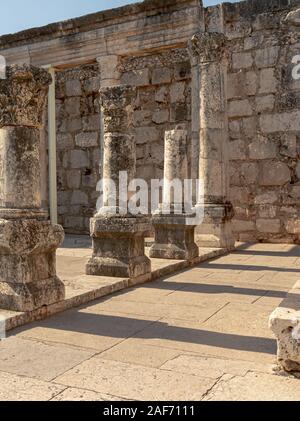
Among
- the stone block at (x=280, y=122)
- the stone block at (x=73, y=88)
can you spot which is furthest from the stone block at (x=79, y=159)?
the stone block at (x=280, y=122)

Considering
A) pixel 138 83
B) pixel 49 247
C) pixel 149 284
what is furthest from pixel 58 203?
pixel 49 247

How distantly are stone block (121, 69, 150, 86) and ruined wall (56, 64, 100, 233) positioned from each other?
88 centimetres

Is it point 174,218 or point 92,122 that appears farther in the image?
point 92,122

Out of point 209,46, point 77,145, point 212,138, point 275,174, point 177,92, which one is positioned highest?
point 209,46

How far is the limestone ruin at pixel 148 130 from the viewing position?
445 cm

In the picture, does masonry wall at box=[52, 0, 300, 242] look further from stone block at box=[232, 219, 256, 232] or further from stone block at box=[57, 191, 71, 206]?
stone block at box=[57, 191, 71, 206]

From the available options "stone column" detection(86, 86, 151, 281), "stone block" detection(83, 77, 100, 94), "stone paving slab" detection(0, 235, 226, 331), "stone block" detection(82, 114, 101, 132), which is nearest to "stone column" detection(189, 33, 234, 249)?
"stone paving slab" detection(0, 235, 226, 331)

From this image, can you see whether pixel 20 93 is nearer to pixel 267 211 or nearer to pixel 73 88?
pixel 267 211

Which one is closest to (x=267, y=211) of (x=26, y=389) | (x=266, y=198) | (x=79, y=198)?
(x=266, y=198)

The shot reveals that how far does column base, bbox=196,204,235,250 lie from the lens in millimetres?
8844

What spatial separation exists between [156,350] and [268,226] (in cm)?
698

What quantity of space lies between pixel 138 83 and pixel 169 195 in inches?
194

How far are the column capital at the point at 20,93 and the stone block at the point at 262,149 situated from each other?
6419 mm

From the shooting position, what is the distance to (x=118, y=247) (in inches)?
239
